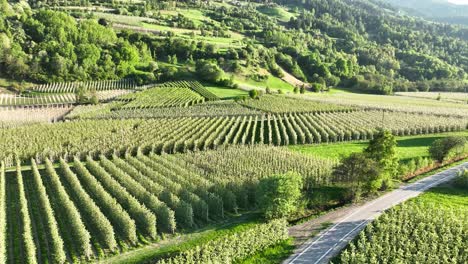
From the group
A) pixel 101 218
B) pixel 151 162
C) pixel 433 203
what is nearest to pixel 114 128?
pixel 151 162

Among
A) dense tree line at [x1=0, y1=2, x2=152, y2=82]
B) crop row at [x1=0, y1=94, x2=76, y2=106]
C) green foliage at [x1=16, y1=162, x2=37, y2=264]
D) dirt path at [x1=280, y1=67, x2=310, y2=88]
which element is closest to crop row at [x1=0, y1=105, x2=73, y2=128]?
crop row at [x1=0, y1=94, x2=76, y2=106]

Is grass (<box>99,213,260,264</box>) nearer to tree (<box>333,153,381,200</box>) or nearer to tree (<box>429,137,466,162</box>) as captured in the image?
tree (<box>333,153,381,200</box>)

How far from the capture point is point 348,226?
42.8 metres

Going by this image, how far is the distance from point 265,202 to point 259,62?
133 m

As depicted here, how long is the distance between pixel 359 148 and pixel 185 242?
4429cm

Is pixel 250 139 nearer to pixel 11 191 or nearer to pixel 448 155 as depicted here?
pixel 448 155

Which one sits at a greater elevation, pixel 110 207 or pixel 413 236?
pixel 413 236

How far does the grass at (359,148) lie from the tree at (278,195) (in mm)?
23702

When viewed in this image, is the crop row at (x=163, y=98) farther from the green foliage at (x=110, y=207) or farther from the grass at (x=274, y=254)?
the grass at (x=274, y=254)

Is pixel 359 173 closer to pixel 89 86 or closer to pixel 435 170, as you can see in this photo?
pixel 435 170

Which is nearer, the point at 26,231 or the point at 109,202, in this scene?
the point at 26,231

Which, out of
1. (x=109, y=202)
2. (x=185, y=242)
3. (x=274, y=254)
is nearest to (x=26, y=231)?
(x=109, y=202)

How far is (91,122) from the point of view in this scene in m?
85.8

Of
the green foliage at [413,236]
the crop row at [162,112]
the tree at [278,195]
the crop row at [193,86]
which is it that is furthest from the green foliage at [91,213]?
the crop row at [193,86]
